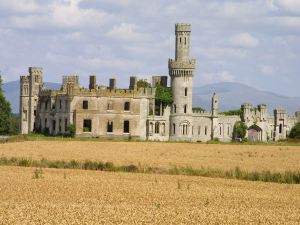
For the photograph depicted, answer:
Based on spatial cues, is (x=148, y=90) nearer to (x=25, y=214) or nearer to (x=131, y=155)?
(x=131, y=155)

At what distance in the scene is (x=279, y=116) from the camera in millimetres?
109312

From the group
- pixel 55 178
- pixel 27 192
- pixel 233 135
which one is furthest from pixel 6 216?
pixel 233 135

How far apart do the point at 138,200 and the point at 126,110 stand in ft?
213

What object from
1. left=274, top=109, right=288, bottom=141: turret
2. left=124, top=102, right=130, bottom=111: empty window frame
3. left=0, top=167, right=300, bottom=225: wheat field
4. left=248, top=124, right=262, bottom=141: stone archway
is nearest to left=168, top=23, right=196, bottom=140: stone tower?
left=124, top=102, right=130, bottom=111: empty window frame

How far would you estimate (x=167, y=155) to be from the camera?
199 feet

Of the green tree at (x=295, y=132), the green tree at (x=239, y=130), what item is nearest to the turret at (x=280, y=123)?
the green tree at (x=295, y=132)

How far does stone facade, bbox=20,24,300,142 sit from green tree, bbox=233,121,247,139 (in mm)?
582

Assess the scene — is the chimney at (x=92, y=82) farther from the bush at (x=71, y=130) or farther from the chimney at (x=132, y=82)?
the bush at (x=71, y=130)

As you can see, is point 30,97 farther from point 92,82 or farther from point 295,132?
point 295,132

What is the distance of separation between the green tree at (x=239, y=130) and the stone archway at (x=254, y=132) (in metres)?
2.50

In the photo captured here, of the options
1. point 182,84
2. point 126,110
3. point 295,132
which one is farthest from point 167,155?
point 295,132

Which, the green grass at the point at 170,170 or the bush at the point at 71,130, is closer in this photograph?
the green grass at the point at 170,170

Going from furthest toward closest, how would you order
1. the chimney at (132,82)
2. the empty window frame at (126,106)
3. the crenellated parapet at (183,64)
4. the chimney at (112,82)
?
1. the chimney at (112,82)
2. the crenellated parapet at (183,64)
3. the chimney at (132,82)
4. the empty window frame at (126,106)

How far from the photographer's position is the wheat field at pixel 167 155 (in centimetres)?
5084
